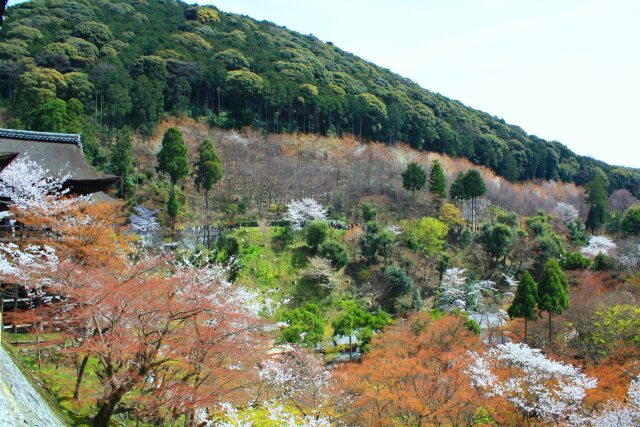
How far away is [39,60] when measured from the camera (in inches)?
1716

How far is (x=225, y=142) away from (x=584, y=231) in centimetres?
3472

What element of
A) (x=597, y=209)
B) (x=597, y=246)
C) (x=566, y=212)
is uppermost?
(x=597, y=209)

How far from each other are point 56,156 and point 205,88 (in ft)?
114

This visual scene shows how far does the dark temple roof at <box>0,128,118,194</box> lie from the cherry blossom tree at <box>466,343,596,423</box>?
15.1 m

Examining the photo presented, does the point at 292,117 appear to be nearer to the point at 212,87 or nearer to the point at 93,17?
the point at 212,87

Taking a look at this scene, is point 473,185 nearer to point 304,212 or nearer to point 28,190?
point 304,212

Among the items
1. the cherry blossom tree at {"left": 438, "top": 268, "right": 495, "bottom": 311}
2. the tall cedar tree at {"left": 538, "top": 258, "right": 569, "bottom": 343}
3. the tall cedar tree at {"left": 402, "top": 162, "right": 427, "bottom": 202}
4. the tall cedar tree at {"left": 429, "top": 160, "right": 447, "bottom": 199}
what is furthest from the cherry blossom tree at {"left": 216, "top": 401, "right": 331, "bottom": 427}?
the tall cedar tree at {"left": 429, "top": 160, "right": 447, "bottom": 199}

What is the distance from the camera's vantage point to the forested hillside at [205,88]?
4094 cm

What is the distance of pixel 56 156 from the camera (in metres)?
18.6

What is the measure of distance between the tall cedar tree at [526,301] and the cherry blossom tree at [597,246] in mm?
19825

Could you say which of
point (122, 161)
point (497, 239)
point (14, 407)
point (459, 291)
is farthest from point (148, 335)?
point (497, 239)

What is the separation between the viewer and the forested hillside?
40938 mm

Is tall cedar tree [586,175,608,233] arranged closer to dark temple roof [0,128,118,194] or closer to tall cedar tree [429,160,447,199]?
tall cedar tree [429,160,447,199]

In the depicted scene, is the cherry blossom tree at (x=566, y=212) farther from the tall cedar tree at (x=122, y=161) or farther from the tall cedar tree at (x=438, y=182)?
the tall cedar tree at (x=122, y=161)
